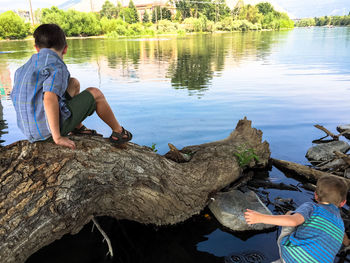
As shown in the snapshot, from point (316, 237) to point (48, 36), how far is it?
3827mm

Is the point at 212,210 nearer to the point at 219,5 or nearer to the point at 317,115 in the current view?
the point at 317,115

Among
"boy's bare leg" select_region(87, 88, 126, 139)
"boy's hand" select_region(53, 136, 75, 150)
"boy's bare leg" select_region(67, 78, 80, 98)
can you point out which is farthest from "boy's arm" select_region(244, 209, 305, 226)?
"boy's bare leg" select_region(67, 78, 80, 98)

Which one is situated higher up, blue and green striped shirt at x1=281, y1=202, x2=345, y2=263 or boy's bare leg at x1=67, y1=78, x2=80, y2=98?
boy's bare leg at x1=67, y1=78, x2=80, y2=98

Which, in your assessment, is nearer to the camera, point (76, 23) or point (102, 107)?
point (102, 107)

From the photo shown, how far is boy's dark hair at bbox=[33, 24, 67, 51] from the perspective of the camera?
3.27 meters

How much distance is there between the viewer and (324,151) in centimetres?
713

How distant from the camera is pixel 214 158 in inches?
217

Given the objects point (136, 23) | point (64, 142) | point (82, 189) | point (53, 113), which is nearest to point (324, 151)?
point (82, 189)

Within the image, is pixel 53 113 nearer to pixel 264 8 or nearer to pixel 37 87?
pixel 37 87

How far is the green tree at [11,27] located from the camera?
8275cm

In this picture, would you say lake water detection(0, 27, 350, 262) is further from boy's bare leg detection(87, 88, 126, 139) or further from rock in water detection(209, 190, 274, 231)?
boy's bare leg detection(87, 88, 126, 139)

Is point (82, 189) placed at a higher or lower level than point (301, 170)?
higher

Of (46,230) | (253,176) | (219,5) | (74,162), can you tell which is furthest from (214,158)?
(219,5)

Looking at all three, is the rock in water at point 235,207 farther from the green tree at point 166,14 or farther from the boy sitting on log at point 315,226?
the green tree at point 166,14
